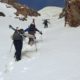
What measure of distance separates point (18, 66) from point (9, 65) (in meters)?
0.66

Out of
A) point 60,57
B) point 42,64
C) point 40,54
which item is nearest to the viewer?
point 42,64

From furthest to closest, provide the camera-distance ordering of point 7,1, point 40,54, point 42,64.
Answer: point 7,1
point 40,54
point 42,64

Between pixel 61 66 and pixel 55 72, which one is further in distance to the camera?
pixel 61 66

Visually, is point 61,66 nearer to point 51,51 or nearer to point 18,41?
point 18,41

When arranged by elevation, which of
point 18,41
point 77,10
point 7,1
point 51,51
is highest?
point 18,41

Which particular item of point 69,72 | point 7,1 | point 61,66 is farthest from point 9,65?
point 7,1

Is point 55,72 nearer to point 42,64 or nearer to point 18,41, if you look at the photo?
point 42,64

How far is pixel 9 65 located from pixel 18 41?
1.92 meters

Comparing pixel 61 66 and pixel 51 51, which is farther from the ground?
pixel 61 66

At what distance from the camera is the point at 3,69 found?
1667 centimetres

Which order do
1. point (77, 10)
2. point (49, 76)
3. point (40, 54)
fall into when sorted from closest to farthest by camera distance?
point (49, 76) → point (40, 54) → point (77, 10)

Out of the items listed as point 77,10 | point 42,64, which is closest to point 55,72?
point 42,64

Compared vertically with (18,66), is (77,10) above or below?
below

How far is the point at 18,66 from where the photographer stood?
1738 centimetres
